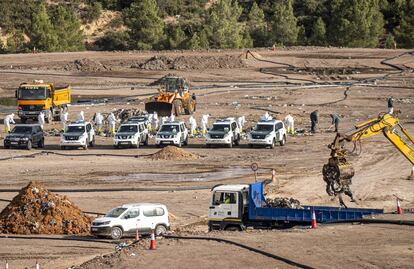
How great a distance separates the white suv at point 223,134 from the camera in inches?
2164

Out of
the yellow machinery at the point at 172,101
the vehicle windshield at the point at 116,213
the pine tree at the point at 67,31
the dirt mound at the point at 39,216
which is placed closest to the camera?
the vehicle windshield at the point at 116,213

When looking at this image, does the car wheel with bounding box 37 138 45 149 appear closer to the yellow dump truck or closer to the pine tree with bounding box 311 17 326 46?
the yellow dump truck

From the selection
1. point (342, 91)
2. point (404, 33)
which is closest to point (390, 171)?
point (342, 91)

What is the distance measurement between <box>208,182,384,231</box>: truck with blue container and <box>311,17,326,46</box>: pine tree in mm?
89727

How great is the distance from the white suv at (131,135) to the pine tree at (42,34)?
58.8m

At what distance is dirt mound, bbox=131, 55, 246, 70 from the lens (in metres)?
98.1

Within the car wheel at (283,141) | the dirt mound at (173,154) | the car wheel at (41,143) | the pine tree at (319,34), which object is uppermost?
the pine tree at (319,34)

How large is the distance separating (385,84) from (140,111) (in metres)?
27.9

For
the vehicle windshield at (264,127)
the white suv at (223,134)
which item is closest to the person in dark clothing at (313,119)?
the vehicle windshield at (264,127)

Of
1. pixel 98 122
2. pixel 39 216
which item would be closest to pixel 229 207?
pixel 39 216

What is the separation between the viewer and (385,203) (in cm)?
3809

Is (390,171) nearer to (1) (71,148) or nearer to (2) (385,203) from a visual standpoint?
(2) (385,203)

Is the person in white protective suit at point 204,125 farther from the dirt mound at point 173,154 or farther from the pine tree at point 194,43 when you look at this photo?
the pine tree at point 194,43

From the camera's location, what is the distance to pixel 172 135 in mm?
54938
